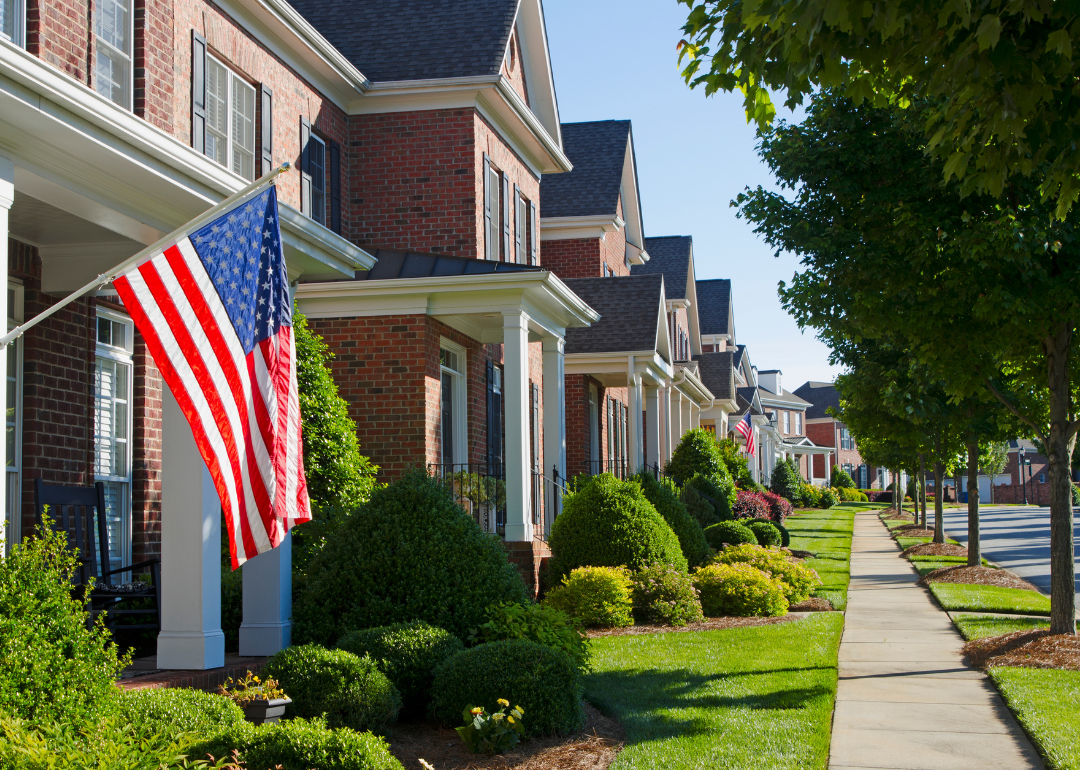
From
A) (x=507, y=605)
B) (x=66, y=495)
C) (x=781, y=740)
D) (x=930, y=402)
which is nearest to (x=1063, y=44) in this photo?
(x=781, y=740)

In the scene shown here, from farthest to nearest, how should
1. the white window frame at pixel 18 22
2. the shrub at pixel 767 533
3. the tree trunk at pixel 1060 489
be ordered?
1. the shrub at pixel 767 533
2. the tree trunk at pixel 1060 489
3. the white window frame at pixel 18 22

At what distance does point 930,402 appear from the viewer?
18.1 meters

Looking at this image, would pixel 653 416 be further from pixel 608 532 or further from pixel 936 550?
pixel 608 532

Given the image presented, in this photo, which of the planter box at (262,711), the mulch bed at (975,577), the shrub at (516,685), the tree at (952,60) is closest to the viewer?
the tree at (952,60)

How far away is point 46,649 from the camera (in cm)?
493

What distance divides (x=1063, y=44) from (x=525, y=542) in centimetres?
998

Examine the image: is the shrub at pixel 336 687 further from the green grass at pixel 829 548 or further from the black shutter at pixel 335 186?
the green grass at pixel 829 548

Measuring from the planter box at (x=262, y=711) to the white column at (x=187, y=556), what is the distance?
54.8 inches

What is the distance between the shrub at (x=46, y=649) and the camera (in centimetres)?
477

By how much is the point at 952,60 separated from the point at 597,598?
873 centimetres

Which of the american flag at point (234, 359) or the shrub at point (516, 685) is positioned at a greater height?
the american flag at point (234, 359)

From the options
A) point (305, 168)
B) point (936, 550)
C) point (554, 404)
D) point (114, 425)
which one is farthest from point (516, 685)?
point (936, 550)

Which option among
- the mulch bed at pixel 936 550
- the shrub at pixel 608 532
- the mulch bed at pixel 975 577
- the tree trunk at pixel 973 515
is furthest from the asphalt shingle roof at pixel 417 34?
the mulch bed at pixel 936 550

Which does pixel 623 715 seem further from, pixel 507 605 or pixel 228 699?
pixel 228 699
